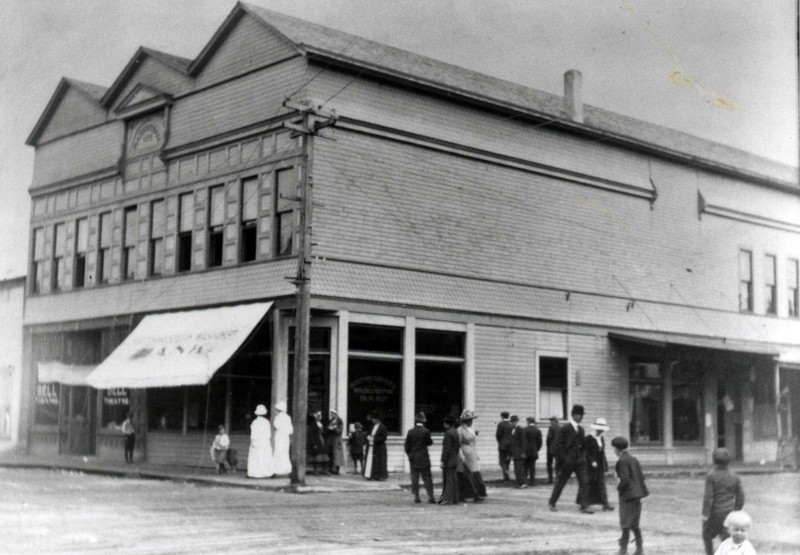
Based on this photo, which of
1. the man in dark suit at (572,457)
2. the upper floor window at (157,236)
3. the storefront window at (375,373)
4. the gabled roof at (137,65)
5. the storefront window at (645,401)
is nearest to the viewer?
the man in dark suit at (572,457)

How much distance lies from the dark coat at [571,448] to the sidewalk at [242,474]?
15.0 ft

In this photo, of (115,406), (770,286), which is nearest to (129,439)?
(115,406)

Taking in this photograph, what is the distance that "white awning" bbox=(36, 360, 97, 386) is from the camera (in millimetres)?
31378

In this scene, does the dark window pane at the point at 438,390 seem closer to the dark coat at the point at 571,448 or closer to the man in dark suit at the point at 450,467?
the man in dark suit at the point at 450,467

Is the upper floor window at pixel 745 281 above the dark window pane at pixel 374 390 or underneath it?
above

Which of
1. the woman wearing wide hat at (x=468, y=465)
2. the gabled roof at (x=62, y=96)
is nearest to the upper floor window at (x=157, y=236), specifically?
the gabled roof at (x=62, y=96)

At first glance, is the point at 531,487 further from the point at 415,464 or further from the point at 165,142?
the point at 165,142

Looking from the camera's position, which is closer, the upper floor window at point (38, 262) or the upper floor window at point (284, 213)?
the upper floor window at point (284, 213)

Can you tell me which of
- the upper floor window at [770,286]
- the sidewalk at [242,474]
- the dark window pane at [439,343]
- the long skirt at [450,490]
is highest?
the upper floor window at [770,286]

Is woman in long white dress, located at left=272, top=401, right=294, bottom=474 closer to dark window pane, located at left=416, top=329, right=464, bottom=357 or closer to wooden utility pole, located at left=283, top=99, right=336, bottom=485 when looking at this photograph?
wooden utility pole, located at left=283, top=99, right=336, bottom=485

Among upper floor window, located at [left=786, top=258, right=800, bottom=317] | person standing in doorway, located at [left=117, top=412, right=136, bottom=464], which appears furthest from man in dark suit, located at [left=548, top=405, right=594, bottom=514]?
upper floor window, located at [left=786, top=258, right=800, bottom=317]

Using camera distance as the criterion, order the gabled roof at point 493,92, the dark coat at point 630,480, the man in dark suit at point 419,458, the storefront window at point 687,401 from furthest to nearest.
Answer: the storefront window at point 687,401 → the gabled roof at point 493,92 → the man in dark suit at point 419,458 → the dark coat at point 630,480

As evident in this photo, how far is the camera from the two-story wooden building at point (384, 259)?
1033 inches

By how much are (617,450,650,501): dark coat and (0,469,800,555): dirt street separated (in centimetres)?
86
